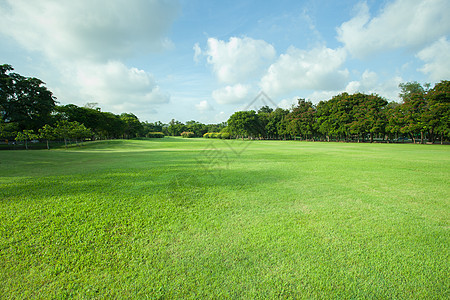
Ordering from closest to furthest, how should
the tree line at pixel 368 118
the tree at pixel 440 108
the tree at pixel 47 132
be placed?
the tree at pixel 47 132
the tree at pixel 440 108
the tree line at pixel 368 118

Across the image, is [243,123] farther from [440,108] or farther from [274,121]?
[440,108]

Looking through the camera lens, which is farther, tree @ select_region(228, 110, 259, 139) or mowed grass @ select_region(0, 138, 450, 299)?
tree @ select_region(228, 110, 259, 139)

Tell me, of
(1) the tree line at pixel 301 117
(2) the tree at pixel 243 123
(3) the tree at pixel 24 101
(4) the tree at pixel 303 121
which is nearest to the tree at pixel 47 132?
(1) the tree line at pixel 301 117

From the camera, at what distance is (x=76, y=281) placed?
2.26m

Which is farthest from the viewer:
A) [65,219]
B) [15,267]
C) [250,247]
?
[65,219]

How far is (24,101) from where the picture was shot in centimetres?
3100

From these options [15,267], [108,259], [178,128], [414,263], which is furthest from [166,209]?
[178,128]

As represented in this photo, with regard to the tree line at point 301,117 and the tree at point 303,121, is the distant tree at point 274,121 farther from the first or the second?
the tree at point 303,121

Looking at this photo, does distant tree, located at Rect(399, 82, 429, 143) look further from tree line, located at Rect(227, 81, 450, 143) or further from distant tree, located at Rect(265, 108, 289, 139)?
distant tree, located at Rect(265, 108, 289, 139)

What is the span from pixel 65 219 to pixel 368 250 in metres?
5.42

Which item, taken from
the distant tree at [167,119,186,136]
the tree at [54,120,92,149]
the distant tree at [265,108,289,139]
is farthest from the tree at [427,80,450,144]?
the distant tree at [167,119,186,136]

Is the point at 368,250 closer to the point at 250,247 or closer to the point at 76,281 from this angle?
the point at 250,247

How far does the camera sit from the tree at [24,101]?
1156 inches

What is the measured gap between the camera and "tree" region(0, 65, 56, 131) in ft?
96.4
